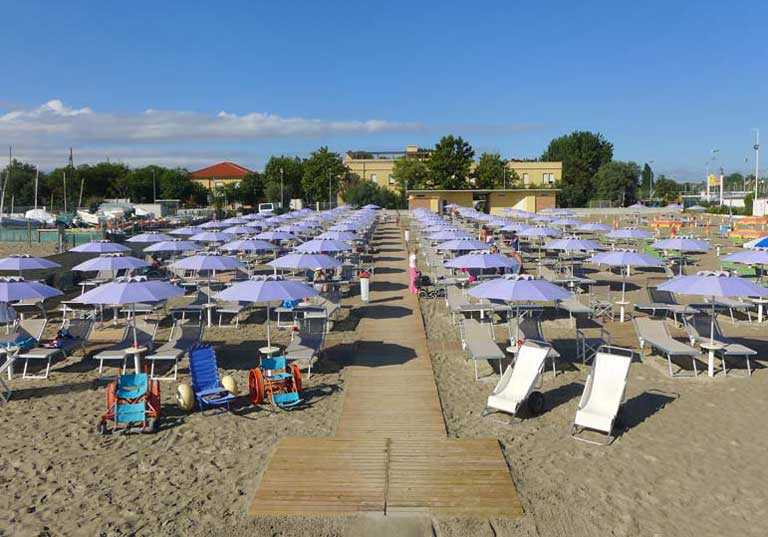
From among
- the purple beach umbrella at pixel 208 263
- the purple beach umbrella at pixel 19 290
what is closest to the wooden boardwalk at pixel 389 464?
the purple beach umbrella at pixel 208 263

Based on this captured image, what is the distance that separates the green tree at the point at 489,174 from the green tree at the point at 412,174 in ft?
20.1

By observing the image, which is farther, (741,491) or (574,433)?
(574,433)

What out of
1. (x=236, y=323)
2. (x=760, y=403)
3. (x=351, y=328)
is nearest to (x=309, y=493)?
(x=760, y=403)

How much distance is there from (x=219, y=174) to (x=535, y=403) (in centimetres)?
10042

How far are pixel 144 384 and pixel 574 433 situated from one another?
5377 mm

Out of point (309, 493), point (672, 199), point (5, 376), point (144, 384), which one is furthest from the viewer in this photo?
point (672, 199)

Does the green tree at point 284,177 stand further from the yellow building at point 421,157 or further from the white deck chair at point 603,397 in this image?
the white deck chair at point 603,397

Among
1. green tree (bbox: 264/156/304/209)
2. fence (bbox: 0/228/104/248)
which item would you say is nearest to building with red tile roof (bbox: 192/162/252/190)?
green tree (bbox: 264/156/304/209)

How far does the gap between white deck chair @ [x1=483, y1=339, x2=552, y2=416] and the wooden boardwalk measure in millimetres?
727

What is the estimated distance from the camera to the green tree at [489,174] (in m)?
73.5

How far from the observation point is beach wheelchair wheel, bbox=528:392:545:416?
801 centimetres

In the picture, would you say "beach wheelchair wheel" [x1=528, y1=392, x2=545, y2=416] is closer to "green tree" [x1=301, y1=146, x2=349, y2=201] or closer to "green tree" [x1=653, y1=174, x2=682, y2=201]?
"green tree" [x1=301, y1=146, x2=349, y2=201]

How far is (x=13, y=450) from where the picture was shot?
715 centimetres

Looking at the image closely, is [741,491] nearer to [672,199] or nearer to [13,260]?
[13,260]
